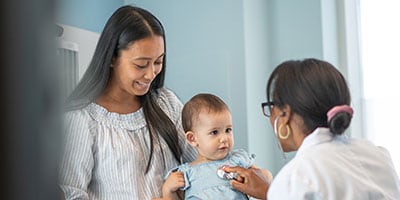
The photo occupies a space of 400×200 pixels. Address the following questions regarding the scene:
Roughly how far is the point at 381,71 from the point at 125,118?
138 cm

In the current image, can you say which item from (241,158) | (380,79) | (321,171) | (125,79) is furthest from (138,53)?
(380,79)

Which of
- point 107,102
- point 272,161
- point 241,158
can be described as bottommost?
point 272,161

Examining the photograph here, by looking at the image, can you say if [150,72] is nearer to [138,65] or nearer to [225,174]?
[138,65]

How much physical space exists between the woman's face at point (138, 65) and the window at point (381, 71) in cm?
129

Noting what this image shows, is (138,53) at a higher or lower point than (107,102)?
higher

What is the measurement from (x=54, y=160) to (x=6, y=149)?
19mm

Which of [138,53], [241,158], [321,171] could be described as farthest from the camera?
[241,158]

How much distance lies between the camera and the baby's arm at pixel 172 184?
4.17 feet

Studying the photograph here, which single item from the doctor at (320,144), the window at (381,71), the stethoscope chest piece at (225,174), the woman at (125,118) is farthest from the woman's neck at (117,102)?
the window at (381,71)

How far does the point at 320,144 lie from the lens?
3.41ft

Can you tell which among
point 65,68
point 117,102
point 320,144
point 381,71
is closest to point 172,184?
point 117,102

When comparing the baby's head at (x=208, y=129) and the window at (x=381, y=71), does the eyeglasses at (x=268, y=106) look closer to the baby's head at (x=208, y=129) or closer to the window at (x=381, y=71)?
the baby's head at (x=208, y=129)

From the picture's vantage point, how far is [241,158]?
4.61ft

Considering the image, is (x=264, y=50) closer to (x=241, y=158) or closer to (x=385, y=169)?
(x=241, y=158)
